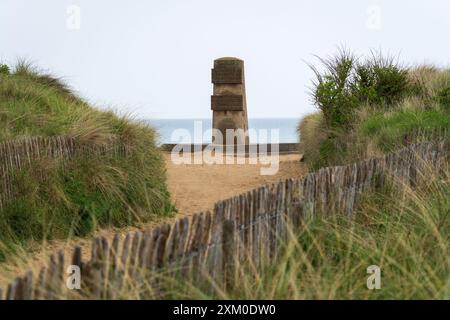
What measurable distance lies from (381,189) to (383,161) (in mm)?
289

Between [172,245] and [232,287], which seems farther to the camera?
[232,287]

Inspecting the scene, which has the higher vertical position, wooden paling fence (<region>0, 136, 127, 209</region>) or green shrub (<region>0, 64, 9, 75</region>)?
green shrub (<region>0, 64, 9, 75</region>)

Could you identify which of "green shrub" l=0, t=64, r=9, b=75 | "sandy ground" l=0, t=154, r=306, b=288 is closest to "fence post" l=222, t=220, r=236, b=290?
"sandy ground" l=0, t=154, r=306, b=288

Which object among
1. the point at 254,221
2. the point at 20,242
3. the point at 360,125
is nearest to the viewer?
the point at 254,221

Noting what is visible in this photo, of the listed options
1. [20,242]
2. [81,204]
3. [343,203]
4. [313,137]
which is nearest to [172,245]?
[343,203]

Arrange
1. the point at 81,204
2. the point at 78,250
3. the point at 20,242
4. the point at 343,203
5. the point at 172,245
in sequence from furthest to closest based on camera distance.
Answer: the point at 81,204 → the point at 20,242 → the point at 343,203 → the point at 172,245 → the point at 78,250

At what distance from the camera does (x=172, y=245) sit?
4.26 meters

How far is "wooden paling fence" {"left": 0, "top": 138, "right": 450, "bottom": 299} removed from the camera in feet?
12.7

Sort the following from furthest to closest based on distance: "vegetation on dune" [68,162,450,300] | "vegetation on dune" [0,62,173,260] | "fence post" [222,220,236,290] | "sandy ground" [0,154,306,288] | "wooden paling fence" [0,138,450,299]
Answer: "sandy ground" [0,154,306,288]
"vegetation on dune" [0,62,173,260]
"fence post" [222,220,236,290]
"vegetation on dune" [68,162,450,300]
"wooden paling fence" [0,138,450,299]

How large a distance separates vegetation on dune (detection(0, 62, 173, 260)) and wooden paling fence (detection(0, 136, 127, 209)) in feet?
0.14

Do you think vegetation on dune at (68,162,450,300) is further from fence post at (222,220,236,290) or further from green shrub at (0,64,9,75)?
green shrub at (0,64,9,75)

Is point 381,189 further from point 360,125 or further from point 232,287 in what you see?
point 360,125

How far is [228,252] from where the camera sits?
4.72 metres

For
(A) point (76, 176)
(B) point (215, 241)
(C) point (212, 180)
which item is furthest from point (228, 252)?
(C) point (212, 180)
